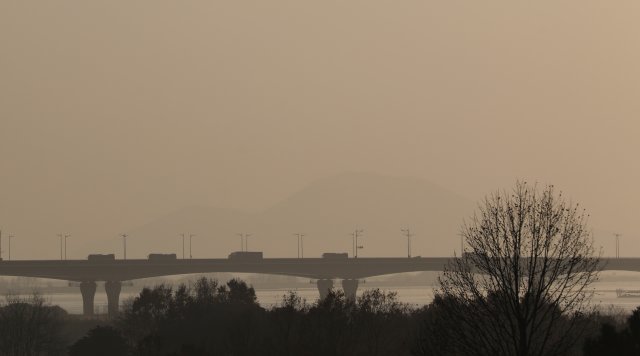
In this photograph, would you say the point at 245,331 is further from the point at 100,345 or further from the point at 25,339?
the point at 25,339

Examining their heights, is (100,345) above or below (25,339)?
above

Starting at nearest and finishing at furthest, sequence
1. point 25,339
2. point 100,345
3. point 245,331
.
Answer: point 245,331 → point 100,345 → point 25,339

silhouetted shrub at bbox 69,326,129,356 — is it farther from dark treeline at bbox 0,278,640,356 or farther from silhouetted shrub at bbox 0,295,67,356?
silhouetted shrub at bbox 0,295,67,356

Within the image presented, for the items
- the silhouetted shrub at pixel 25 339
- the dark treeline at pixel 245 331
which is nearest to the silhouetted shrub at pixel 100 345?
the dark treeline at pixel 245 331

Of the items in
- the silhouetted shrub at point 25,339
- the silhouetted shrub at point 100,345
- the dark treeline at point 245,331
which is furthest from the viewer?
the silhouetted shrub at point 25,339

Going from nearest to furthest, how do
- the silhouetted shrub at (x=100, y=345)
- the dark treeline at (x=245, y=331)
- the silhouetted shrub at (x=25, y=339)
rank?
the dark treeline at (x=245, y=331)
the silhouetted shrub at (x=100, y=345)
the silhouetted shrub at (x=25, y=339)

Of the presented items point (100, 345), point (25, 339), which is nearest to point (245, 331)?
point (100, 345)

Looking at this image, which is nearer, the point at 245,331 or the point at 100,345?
the point at 245,331

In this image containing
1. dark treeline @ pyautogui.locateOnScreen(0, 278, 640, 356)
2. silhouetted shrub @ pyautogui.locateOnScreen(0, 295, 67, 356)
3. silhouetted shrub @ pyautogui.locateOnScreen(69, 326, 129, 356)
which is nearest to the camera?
dark treeline @ pyautogui.locateOnScreen(0, 278, 640, 356)

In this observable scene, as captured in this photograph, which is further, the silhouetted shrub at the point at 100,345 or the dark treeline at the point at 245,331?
the silhouetted shrub at the point at 100,345

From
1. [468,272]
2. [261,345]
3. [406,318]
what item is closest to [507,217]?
[468,272]

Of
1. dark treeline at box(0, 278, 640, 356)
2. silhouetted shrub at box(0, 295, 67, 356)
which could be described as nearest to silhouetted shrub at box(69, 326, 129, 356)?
dark treeline at box(0, 278, 640, 356)

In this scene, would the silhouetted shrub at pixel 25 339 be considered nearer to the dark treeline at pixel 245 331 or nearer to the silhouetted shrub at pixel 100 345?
the dark treeline at pixel 245 331

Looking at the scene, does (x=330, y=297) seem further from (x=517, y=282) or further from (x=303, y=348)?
(x=517, y=282)
